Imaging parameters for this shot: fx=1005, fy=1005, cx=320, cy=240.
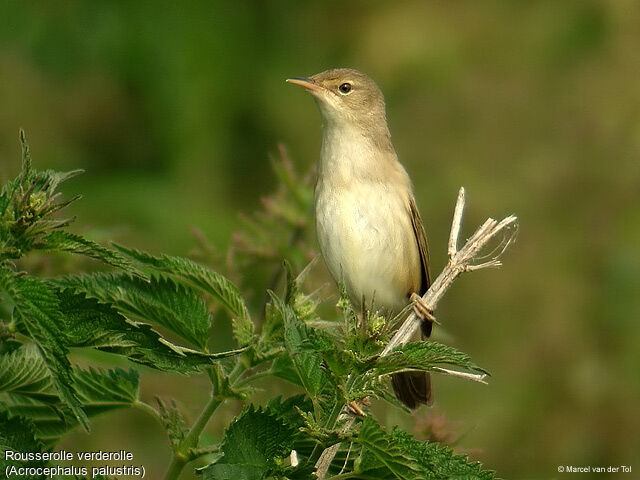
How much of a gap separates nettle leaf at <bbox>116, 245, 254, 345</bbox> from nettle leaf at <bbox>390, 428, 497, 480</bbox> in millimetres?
344

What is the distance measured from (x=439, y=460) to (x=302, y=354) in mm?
278

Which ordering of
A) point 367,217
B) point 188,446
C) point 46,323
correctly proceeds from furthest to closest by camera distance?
1. point 367,217
2. point 188,446
3. point 46,323

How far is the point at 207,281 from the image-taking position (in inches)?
69.1

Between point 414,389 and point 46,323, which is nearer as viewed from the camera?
point 46,323

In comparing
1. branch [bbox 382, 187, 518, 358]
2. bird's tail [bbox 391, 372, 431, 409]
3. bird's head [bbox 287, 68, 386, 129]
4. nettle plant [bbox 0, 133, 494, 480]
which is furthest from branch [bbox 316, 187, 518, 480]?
bird's head [bbox 287, 68, 386, 129]

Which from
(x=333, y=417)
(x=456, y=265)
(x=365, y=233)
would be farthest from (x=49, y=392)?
(x=365, y=233)

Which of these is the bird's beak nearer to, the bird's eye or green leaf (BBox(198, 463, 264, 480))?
the bird's eye

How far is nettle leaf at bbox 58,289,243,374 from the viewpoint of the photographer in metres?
1.60

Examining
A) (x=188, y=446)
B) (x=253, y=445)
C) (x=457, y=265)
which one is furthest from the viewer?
(x=457, y=265)

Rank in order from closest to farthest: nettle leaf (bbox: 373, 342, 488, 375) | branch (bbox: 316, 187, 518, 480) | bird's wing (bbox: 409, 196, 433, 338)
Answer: nettle leaf (bbox: 373, 342, 488, 375), branch (bbox: 316, 187, 518, 480), bird's wing (bbox: 409, 196, 433, 338)

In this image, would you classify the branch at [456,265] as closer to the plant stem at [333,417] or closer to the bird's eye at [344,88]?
the plant stem at [333,417]

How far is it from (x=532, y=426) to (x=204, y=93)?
266 cm

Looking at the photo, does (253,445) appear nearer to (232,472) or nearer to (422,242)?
(232,472)

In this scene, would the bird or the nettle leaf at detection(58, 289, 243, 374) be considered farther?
the bird
